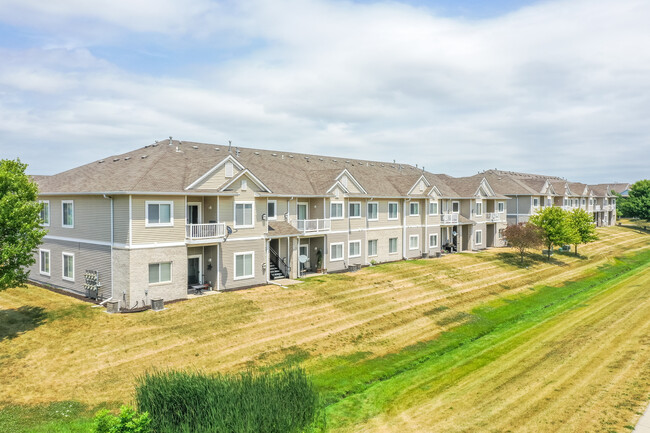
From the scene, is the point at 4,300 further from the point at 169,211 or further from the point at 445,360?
the point at 445,360

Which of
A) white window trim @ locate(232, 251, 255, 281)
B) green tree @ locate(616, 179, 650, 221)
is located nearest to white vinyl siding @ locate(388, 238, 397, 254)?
white window trim @ locate(232, 251, 255, 281)

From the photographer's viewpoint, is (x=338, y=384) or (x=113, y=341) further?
(x=113, y=341)

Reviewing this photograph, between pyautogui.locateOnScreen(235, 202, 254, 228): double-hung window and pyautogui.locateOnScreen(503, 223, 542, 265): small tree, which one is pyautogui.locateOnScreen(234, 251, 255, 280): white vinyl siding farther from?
pyautogui.locateOnScreen(503, 223, 542, 265): small tree

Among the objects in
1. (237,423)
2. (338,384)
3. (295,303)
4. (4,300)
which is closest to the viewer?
(237,423)

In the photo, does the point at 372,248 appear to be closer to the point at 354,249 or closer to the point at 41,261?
the point at 354,249

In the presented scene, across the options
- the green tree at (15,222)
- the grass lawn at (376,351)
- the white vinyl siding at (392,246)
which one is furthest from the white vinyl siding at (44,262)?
the white vinyl siding at (392,246)

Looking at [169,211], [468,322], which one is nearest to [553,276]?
[468,322]

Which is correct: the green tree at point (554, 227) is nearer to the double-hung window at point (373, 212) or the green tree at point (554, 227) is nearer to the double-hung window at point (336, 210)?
the double-hung window at point (373, 212)
